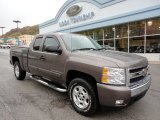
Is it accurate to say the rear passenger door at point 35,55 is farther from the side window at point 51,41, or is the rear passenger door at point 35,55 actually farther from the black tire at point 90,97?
the black tire at point 90,97

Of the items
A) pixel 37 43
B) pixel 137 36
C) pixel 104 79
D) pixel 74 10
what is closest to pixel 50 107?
pixel 104 79

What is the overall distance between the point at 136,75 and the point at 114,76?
0.61 m

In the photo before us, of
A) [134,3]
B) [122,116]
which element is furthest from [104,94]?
Answer: [134,3]

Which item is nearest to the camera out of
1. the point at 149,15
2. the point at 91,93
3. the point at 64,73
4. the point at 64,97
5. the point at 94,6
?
the point at 91,93

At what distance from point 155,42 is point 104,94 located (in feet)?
39.1

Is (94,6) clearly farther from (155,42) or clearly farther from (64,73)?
(64,73)

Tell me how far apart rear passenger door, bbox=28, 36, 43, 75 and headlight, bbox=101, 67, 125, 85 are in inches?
102

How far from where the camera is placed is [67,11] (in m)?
22.7

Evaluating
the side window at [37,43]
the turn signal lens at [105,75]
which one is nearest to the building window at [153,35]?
the side window at [37,43]

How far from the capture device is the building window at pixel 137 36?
1464cm

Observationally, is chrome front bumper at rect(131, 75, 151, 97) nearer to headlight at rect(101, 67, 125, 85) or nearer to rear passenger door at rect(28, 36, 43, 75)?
headlight at rect(101, 67, 125, 85)

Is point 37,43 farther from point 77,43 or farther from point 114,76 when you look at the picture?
point 114,76

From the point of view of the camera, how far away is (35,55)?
18.3 ft

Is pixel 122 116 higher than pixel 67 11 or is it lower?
lower
